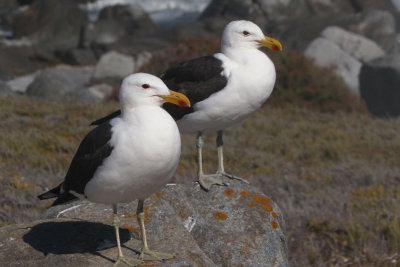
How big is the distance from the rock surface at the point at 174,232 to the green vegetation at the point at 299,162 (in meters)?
1.71

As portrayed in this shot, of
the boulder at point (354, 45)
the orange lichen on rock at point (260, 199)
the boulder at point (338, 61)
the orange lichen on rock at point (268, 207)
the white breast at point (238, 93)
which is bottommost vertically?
the boulder at point (354, 45)

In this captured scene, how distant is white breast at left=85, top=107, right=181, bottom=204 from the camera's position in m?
3.64

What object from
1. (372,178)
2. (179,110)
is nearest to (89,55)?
(372,178)

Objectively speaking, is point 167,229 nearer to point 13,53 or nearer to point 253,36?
point 253,36

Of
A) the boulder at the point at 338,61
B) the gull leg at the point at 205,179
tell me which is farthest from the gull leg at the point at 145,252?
the boulder at the point at 338,61

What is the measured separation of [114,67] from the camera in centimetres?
2452

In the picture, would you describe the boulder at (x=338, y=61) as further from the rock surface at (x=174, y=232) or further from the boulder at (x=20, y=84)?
the rock surface at (x=174, y=232)

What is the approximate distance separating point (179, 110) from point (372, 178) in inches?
180

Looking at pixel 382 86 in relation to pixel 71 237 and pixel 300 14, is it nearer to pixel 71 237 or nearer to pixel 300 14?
pixel 71 237

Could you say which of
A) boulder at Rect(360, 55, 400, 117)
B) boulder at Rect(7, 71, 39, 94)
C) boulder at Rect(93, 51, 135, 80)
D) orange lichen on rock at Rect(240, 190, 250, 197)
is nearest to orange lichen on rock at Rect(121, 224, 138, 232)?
orange lichen on rock at Rect(240, 190, 250, 197)

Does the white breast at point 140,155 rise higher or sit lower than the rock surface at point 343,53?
higher

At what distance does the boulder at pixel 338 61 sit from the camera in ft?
61.6

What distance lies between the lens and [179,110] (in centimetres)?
542

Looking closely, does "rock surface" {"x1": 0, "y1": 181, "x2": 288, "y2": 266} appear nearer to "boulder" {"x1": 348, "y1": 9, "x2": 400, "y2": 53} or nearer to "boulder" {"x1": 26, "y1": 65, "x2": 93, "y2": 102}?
"boulder" {"x1": 26, "y1": 65, "x2": 93, "y2": 102}
